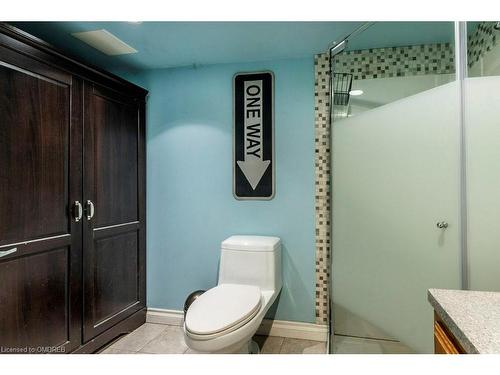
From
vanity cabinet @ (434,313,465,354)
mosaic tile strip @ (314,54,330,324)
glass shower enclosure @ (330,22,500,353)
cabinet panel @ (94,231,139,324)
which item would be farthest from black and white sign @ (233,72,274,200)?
vanity cabinet @ (434,313,465,354)

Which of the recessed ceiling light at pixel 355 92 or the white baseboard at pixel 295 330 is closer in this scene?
the recessed ceiling light at pixel 355 92

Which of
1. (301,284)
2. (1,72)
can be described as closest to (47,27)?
(1,72)

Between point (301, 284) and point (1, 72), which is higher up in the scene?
point (1, 72)

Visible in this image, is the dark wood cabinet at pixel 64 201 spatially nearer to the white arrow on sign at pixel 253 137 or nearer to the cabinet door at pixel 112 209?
the cabinet door at pixel 112 209

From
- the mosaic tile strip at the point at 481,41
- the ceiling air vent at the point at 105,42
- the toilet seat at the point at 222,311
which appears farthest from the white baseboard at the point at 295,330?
the ceiling air vent at the point at 105,42

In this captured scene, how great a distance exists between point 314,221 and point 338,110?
0.80 meters

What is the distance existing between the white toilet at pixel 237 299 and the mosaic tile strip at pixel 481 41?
4.81 feet

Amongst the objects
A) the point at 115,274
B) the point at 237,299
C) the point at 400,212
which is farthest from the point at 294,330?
the point at 115,274

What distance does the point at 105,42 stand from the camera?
1.92 m

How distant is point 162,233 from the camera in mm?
2402

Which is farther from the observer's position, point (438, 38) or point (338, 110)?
point (338, 110)

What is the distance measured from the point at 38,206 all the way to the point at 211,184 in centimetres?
113

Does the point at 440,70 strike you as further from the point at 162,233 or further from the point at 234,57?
the point at 162,233

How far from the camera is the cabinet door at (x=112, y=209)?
6.07 ft
